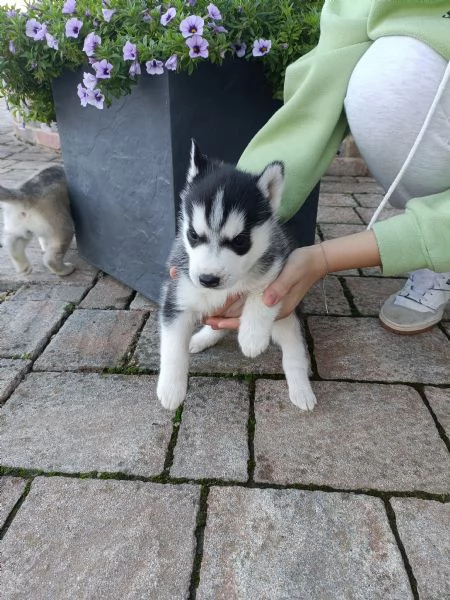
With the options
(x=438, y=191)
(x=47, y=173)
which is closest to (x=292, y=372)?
(x=438, y=191)

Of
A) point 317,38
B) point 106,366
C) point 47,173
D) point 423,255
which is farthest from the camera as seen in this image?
point 47,173

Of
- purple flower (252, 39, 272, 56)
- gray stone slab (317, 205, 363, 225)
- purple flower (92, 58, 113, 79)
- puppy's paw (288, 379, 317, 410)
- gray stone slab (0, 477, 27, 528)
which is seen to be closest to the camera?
gray stone slab (0, 477, 27, 528)

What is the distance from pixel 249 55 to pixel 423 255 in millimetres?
1360

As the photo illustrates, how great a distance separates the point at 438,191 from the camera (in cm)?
205

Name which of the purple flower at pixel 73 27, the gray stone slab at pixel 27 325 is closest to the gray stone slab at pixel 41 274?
the gray stone slab at pixel 27 325

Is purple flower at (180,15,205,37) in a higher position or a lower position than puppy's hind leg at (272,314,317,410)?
higher

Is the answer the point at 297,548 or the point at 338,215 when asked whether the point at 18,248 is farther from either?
the point at 338,215

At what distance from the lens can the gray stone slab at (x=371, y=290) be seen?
2734 mm

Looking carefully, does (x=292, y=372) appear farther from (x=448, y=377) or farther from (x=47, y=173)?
(x=47, y=173)

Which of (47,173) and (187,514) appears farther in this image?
(47,173)

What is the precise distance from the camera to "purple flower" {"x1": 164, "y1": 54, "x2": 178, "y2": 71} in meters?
2.02

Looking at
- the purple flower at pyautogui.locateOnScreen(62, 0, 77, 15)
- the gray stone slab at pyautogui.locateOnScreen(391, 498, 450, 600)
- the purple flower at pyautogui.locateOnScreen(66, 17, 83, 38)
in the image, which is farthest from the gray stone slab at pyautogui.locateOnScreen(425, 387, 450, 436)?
the purple flower at pyautogui.locateOnScreen(62, 0, 77, 15)

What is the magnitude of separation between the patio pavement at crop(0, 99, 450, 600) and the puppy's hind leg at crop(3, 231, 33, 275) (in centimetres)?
58

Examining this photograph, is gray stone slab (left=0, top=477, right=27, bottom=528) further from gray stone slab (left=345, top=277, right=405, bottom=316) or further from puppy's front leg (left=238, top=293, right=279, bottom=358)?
gray stone slab (left=345, top=277, right=405, bottom=316)
